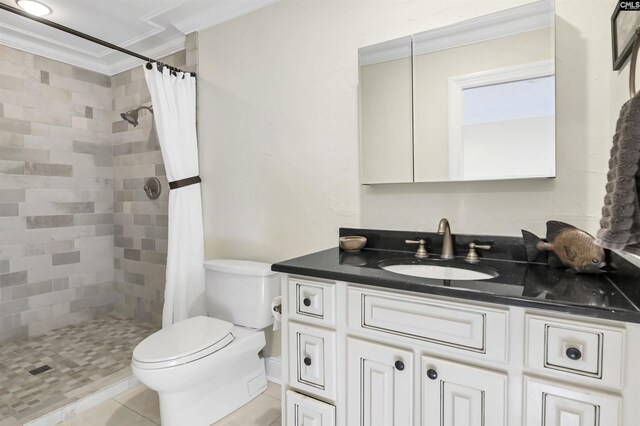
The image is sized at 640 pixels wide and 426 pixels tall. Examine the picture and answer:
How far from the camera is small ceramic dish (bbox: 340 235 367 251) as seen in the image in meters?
1.75

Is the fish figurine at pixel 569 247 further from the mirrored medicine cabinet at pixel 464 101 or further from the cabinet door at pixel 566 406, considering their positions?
the cabinet door at pixel 566 406

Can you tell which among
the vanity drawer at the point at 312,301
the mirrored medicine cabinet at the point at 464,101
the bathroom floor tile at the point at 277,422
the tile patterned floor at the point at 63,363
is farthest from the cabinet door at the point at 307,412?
the tile patterned floor at the point at 63,363

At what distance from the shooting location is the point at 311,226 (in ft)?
6.77

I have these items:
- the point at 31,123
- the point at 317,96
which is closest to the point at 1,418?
the point at 31,123

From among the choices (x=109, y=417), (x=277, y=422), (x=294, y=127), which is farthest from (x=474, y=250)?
(x=109, y=417)

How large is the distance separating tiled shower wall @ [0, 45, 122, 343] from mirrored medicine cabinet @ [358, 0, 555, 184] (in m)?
2.68

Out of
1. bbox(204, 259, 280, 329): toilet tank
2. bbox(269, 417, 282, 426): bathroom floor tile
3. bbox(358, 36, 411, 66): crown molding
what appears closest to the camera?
bbox(358, 36, 411, 66): crown molding

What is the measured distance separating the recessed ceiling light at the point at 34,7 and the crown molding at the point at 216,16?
82 centimetres

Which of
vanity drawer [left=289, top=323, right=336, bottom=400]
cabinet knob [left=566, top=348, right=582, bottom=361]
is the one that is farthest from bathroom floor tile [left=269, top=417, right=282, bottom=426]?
cabinet knob [left=566, top=348, right=582, bottom=361]

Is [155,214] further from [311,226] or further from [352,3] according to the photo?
[352,3]

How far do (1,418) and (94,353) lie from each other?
0.76 m

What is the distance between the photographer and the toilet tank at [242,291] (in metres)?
2.00

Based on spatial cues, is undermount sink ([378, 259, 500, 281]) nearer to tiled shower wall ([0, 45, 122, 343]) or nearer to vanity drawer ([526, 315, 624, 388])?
vanity drawer ([526, 315, 624, 388])

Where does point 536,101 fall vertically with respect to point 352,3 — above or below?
below
